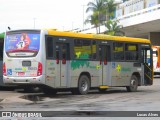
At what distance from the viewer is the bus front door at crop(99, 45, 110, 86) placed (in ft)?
72.9

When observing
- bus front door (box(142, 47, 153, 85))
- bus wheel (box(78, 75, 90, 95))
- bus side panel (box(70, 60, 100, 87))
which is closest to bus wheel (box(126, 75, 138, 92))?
bus front door (box(142, 47, 153, 85))

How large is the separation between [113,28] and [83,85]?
4828 cm

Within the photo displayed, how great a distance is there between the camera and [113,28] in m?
69.0

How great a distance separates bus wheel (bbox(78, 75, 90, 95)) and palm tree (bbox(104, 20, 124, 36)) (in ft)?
154

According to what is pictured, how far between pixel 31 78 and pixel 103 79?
4.61 m

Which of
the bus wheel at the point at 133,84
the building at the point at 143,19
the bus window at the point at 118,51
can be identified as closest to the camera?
the bus window at the point at 118,51

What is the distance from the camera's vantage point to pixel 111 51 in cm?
2275

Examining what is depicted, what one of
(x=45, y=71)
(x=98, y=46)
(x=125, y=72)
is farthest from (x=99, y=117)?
(x=125, y=72)

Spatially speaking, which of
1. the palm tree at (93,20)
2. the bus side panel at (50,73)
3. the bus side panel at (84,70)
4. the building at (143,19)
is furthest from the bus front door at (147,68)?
the palm tree at (93,20)

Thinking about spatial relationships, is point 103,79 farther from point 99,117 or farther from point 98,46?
point 99,117

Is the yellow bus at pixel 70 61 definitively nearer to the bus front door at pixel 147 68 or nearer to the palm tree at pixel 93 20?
the bus front door at pixel 147 68

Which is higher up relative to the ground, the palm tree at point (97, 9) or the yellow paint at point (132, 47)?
the palm tree at point (97, 9)

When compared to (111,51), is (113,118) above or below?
below

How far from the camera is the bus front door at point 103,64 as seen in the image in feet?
72.9
